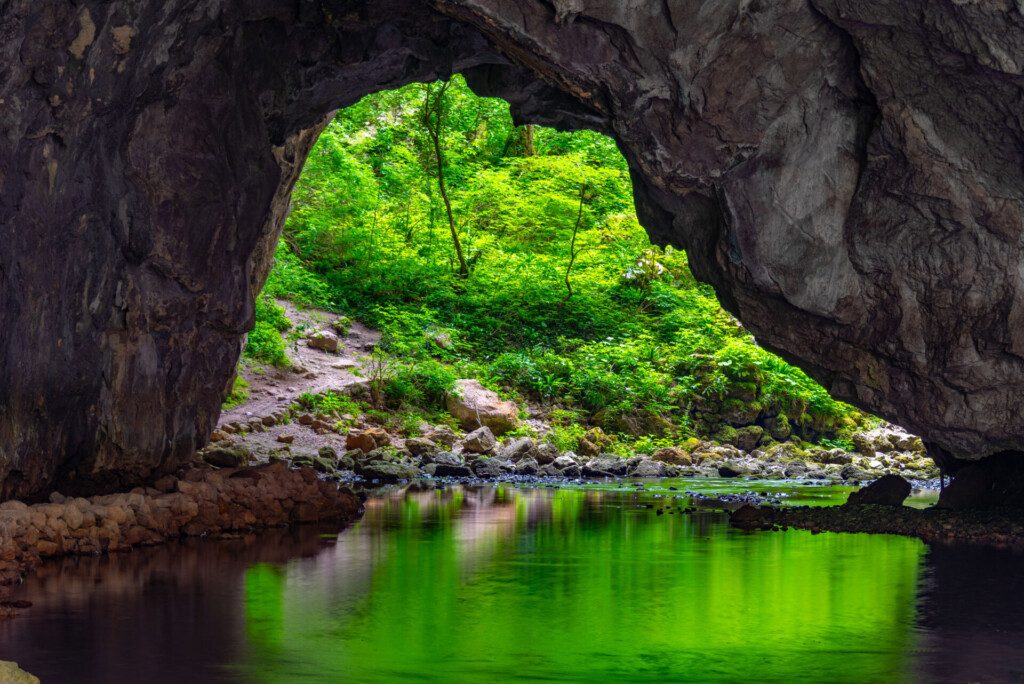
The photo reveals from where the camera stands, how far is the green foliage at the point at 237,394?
70.0 feet

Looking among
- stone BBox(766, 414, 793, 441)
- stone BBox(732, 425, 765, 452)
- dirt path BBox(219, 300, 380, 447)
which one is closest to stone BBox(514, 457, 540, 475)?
dirt path BBox(219, 300, 380, 447)

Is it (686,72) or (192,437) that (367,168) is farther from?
(686,72)

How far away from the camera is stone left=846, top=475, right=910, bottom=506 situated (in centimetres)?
1363

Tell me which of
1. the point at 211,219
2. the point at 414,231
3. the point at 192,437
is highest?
the point at 414,231

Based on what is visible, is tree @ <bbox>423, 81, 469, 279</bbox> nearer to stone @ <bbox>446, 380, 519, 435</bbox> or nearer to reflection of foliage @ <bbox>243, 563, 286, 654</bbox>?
stone @ <bbox>446, 380, 519, 435</bbox>

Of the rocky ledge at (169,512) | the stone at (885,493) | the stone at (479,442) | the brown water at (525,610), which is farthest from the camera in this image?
the stone at (479,442)

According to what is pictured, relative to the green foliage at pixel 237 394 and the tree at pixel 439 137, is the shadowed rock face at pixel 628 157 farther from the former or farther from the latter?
the tree at pixel 439 137

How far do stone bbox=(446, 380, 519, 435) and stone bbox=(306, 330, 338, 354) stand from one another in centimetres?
334

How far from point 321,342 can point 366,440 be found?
18.4 ft

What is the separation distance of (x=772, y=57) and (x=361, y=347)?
18.1 m

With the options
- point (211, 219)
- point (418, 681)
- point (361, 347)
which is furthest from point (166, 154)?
point (361, 347)

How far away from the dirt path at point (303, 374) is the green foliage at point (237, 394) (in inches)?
3.6

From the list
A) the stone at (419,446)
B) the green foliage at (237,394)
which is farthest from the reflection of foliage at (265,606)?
the green foliage at (237,394)

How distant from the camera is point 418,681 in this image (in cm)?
570
